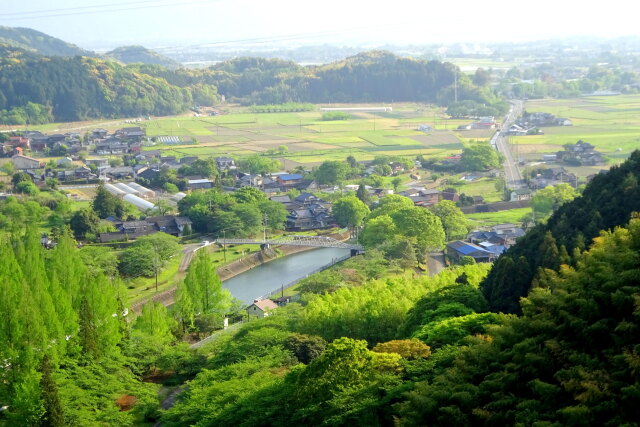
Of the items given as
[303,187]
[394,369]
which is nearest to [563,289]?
[394,369]

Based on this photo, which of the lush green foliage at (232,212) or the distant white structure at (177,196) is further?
the distant white structure at (177,196)

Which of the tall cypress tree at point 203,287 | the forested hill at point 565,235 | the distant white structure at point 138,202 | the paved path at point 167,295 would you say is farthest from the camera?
the distant white structure at point 138,202

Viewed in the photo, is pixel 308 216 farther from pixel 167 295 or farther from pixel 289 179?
pixel 167 295

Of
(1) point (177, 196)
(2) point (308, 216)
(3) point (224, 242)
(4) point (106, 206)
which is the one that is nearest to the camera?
(3) point (224, 242)

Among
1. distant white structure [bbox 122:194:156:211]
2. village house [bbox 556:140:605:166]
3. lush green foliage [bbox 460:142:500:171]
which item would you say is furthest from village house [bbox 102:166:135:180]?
village house [bbox 556:140:605:166]

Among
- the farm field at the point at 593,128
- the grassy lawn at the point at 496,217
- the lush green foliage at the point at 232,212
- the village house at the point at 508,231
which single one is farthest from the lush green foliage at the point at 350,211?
the farm field at the point at 593,128

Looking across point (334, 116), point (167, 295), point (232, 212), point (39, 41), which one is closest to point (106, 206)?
point (232, 212)

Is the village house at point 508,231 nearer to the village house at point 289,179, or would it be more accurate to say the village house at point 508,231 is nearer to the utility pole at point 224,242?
the utility pole at point 224,242
